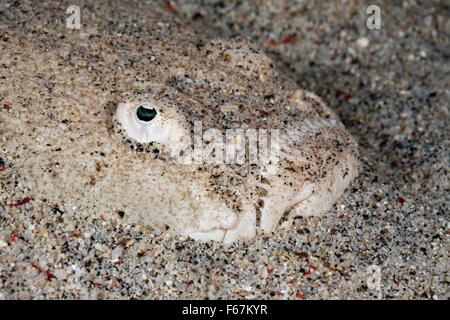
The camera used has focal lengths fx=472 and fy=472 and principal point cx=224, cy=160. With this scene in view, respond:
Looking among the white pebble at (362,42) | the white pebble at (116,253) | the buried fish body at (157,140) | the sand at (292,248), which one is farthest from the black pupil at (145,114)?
the white pebble at (362,42)

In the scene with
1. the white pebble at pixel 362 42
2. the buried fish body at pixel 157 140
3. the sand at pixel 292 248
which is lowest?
the sand at pixel 292 248

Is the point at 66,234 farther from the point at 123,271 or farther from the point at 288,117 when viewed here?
the point at 288,117

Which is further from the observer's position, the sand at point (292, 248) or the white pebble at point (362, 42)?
the white pebble at point (362, 42)

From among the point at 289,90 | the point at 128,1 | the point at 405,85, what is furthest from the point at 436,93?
the point at 128,1

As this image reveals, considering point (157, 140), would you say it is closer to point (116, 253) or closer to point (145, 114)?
point (145, 114)

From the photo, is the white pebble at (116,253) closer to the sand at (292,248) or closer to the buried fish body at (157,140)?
the sand at (292,248)

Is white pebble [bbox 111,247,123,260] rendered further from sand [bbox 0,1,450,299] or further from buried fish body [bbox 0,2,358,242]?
buried fish body [bbox 0,2,358,242]

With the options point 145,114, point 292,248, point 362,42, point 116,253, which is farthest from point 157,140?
point 362,42

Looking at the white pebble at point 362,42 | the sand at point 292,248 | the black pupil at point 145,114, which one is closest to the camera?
the sand at point 292,248

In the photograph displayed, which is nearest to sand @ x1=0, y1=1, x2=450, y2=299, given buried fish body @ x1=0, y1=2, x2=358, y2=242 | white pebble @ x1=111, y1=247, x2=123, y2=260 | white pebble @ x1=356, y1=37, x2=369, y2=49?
white pebble @ x1=111, y1=247, x2=123, y2=260
